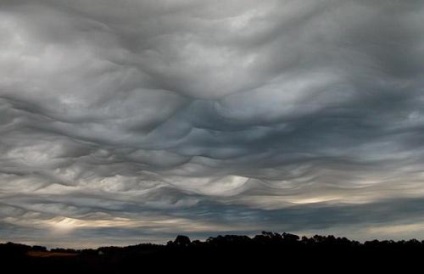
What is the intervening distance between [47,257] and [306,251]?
203 feet

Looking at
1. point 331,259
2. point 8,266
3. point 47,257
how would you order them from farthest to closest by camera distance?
point 47,257 → point 331,259 → point 8,266

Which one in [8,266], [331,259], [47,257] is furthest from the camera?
[47,257]

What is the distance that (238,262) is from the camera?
11456 centimetres

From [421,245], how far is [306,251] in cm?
2655

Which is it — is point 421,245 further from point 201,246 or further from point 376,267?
point 201,246

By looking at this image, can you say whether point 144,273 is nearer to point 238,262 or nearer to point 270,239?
point 238,262

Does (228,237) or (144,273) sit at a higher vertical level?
(228,237)

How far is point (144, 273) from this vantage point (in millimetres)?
115125

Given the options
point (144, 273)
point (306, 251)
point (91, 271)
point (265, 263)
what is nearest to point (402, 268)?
point (306, 251)

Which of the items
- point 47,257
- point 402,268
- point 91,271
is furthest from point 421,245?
point 47,257

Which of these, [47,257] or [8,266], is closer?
[8,266]

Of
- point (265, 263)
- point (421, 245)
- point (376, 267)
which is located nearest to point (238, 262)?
point (265, 263)

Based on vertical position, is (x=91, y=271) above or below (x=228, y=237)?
below

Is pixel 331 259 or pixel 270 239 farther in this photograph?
pixel 270 239
